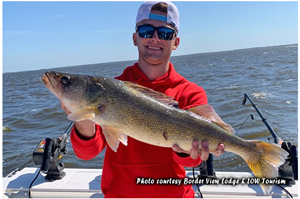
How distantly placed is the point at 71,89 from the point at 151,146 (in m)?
1.17

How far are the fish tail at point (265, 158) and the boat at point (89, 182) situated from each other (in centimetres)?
143

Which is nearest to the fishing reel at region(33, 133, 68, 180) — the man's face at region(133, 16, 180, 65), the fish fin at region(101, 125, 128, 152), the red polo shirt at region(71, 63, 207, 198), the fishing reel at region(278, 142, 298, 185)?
the red polo shirt at region(71, 63, 207, 198)

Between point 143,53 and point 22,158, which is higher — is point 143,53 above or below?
above

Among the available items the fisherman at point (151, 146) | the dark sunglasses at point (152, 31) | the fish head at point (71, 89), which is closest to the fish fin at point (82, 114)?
the fish head at point (71, 89)

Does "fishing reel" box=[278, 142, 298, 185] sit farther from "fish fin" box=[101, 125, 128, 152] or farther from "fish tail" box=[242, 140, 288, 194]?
"fish fin" box=[101, 125, 128, 152]

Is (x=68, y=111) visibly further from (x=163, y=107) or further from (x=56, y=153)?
(x=56, y=153)

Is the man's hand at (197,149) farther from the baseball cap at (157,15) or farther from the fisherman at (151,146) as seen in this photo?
the baseball cap at (157,15)

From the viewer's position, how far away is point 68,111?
114 inches

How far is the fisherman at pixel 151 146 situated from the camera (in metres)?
2.99

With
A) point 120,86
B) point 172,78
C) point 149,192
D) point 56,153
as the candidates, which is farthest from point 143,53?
point 56,153

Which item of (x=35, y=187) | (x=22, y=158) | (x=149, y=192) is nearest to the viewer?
(x=149, y=192)

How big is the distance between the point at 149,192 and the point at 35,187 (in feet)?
8.73

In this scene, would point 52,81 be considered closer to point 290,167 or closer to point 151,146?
point 151,146

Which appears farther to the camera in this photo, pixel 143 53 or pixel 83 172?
pixel 83 172
